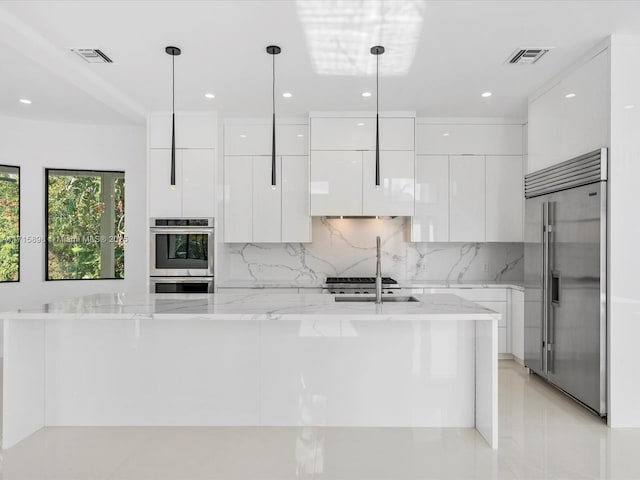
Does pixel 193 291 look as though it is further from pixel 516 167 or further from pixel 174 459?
pixel 516 167

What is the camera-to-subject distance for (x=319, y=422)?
113 inches

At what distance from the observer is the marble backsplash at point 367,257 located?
5.12 metres

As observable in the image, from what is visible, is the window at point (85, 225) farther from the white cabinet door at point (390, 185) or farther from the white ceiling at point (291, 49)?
the white cabinet door at point (390, 185)

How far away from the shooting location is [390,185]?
4.61 metres

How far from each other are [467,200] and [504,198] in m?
0.41

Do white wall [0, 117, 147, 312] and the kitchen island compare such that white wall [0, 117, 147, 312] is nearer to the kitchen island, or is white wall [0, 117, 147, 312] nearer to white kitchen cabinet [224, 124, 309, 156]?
white kitchen cabinet [224, 124, 309, 156]

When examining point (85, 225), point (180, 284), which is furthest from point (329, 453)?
point (85, 225)

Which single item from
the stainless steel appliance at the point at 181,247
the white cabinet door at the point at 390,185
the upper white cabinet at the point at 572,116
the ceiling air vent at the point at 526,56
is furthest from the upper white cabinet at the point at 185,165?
the upper white cabinet at the point at 572,116

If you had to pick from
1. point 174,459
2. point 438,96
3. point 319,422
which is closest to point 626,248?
point 438,96

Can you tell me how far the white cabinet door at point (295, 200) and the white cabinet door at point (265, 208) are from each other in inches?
2.2

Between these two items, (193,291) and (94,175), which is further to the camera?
(94,175)

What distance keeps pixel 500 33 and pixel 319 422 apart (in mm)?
2847

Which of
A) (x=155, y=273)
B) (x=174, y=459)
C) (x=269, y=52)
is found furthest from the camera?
(x=155, y=273)

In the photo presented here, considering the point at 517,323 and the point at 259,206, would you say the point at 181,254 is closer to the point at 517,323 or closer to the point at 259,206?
the point at 259,206
